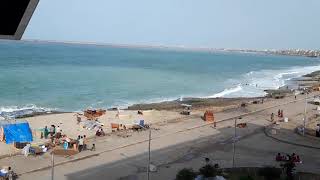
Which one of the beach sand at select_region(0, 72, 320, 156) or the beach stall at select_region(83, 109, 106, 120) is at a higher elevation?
the beach stall at select_region(83, 109, 106, 120)

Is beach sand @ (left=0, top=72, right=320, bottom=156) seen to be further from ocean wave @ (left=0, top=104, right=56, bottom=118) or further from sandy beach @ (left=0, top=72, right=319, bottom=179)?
ocean wave @ (left=0, top=104, right=56, bottom=118)

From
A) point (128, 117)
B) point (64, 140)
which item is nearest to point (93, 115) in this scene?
point (128, 117)

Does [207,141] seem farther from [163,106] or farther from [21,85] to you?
[21,85]

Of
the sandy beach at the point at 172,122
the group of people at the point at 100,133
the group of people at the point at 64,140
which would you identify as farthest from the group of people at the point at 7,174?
the group of people at the point at 100,133

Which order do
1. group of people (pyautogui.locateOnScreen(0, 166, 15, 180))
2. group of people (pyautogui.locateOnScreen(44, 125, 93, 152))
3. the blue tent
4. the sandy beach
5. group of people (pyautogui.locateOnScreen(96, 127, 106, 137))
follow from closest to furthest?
group of people (pyautogui.locateOnScreen(0, 166, 15, 180)), group of people (pyautogui.locateOnScreen(44, 125, 93, 152)), the blue tent, the sandy beach, group of people (pyautogui.locateOnScreen(96, 127, 106, 137))

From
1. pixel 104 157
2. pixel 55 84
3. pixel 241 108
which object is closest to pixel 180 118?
pixel 241 108

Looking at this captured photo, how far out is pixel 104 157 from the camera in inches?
755

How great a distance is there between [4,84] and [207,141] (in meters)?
38.8

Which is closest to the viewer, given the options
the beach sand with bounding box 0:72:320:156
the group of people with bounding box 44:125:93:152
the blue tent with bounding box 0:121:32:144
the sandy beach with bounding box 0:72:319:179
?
the group of people with bounding box 44:125:93:152

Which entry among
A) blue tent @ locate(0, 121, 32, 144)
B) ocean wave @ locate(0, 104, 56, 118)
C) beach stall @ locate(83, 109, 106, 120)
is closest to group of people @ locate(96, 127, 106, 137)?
blue tent @ locate(0, 121, 32, 144)

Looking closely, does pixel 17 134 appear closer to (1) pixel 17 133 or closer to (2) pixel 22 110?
(1) pixel 17 133

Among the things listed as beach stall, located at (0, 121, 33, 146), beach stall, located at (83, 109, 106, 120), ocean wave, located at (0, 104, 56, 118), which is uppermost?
beach stall, located at (0, 121, 33, 146)

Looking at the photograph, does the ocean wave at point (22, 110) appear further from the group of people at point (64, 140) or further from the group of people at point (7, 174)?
the group of people at point (7, 174)

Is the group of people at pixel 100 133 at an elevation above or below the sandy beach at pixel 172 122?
above
